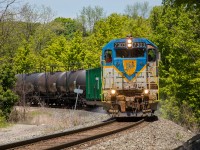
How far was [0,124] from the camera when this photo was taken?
2216 cm

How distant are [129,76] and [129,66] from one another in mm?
501

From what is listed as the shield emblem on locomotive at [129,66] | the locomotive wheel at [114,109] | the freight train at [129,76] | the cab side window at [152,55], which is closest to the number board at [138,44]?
the freight train at [129,76]

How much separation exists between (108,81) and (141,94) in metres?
1.72

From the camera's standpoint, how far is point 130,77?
20156 mm

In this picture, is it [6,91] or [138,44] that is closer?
[138,44]

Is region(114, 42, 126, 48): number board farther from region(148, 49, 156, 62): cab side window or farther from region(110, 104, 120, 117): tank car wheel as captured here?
region(110, 104, 120, 117): tank car wheel

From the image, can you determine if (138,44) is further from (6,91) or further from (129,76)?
(6,91)

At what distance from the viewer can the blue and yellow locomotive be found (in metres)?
19.3

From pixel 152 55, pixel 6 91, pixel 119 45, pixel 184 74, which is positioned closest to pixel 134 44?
pixel 119 45

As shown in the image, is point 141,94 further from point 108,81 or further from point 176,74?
point 176,74

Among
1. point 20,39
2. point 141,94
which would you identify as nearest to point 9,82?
point 141,94

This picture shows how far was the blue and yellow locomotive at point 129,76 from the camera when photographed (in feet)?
63.4

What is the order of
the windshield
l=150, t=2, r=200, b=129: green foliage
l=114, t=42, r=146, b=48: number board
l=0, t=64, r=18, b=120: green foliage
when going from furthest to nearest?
l=150, t=2, r=200, b=129: green foliage
l=0, t=64, r=18, b=120: green foliage
the windshield
l=114, t=42, r=146, b=48: number board

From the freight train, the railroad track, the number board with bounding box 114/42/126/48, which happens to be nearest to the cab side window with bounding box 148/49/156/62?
the freight train
